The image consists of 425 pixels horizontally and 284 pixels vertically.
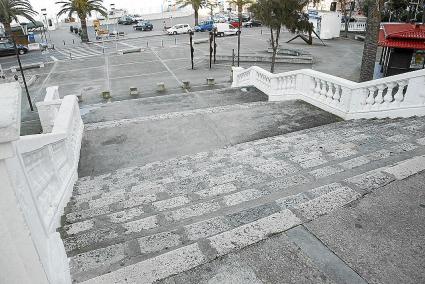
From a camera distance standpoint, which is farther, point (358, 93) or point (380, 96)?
point (358, 93)

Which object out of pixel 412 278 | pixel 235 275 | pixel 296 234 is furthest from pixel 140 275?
pixel 412 278

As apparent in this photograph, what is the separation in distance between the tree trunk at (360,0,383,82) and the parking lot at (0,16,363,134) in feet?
28.3

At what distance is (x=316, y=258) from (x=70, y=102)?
7.19m

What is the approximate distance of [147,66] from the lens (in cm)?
2806

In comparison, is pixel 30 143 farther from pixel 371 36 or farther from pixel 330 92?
pixel 371 36

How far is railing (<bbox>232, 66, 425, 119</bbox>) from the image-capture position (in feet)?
24.8

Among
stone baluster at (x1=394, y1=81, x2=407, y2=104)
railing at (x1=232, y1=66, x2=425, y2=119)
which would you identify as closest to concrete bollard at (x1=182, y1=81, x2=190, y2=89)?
railing at (x1=232, y1=66, x2=425, y2=119)

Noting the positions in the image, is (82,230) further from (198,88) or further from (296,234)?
(198,88)

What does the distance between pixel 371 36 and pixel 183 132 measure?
823 centimetres

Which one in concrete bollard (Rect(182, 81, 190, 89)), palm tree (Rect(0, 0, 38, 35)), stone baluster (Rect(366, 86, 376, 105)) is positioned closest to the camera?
stone baluster (Rect(366, 86, 376, 105))

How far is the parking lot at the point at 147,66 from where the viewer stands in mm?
21828

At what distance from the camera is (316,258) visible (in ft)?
10.1

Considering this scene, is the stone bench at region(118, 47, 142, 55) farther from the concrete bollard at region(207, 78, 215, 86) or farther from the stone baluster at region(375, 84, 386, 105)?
the stone baluster at region(375, 84, 386, 105)

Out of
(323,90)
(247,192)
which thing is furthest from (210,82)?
(247,192)
